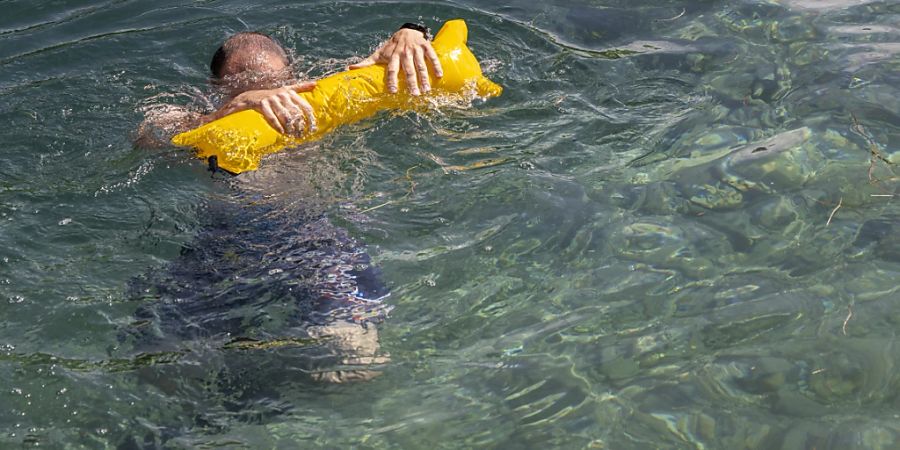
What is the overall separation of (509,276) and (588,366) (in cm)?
63

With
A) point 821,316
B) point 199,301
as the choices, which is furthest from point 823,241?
point 199,301

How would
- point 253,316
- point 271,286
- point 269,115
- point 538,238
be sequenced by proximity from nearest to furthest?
point 253,316
point 271,286
point 538,238
point 269,115

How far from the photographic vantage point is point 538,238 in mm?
4062

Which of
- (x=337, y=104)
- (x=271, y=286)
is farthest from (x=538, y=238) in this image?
(x=337, y=104)

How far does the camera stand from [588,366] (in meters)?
3.34

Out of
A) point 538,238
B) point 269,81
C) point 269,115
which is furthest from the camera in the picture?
point 269,81

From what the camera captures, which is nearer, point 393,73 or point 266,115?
point 266,115

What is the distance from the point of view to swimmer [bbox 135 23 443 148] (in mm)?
4543

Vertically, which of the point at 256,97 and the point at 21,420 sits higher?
the point at 256,97

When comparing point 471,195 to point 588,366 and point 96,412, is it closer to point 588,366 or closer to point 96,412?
point 588,366

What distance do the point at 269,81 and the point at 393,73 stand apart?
0.86 meters

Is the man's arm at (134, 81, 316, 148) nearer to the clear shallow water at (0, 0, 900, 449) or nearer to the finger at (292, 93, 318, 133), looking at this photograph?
the finger at (292, 93, 318, 133)

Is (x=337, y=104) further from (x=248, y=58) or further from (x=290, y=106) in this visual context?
(x=248, y=58)

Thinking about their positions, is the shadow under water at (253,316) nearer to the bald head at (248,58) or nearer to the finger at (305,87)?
the finger at (305,87)
